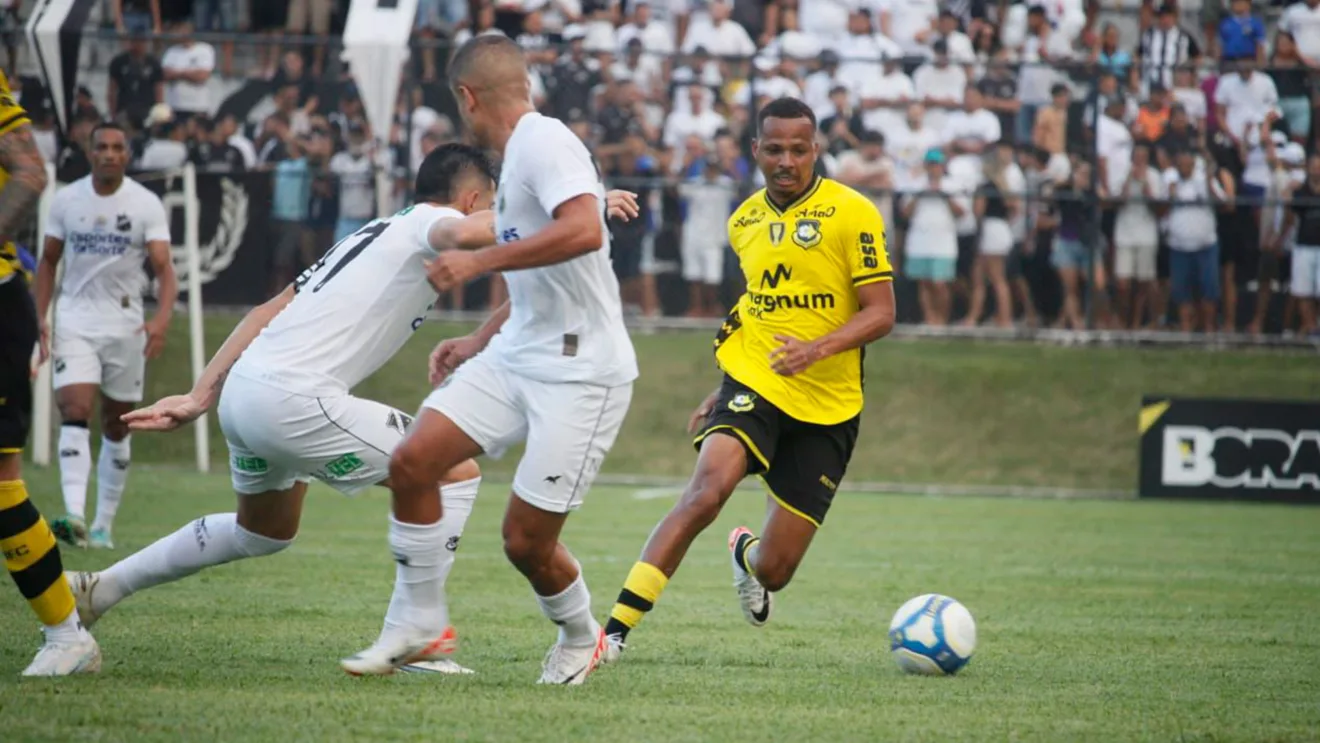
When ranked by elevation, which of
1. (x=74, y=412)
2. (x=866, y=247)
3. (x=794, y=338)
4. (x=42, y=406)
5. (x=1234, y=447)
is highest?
(x=866, y=247)

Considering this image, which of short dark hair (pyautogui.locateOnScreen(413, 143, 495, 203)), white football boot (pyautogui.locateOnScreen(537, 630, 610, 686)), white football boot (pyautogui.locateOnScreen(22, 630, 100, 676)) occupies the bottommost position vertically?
white football boot (pyautogui.locateOnScreen(537, 630, 610, 686))

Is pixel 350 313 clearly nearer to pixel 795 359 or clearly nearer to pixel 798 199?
pixel 795 359

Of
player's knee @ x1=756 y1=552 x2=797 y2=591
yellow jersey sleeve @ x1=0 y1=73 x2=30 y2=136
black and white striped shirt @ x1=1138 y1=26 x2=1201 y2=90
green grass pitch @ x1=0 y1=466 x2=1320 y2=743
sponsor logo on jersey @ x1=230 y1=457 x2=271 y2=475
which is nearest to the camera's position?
green grass pitch @ x1=0 y1=466 x2=1320 y2=743

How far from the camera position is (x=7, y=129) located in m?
6.06

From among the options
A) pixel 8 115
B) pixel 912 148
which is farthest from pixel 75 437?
pixel 912 148

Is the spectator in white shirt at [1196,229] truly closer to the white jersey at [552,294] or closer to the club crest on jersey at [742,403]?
the club crest on jersey at [742,403]

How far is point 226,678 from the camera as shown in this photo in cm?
631

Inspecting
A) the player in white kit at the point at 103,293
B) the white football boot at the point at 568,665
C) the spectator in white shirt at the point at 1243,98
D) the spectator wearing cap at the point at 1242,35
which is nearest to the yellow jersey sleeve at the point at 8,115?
the white football boot at the point at 568,665

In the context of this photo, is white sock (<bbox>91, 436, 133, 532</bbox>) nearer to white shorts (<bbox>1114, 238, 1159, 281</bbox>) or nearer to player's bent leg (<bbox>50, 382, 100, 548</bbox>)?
player's bent leg (<bbox>50, 382, 100, 548</bbox>)

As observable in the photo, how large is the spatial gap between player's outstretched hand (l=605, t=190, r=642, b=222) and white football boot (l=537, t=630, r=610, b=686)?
1.65m

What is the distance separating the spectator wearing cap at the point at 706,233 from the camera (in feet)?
65.4

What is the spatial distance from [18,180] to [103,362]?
6.71m

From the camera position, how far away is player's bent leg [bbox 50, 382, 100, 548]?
38.7 ft

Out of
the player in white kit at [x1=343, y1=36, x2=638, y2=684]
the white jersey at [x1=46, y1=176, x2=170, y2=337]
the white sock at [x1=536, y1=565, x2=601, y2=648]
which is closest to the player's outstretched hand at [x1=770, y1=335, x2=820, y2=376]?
the player in white kit at [x1=343, y1=36, x2=638, y2=684]
